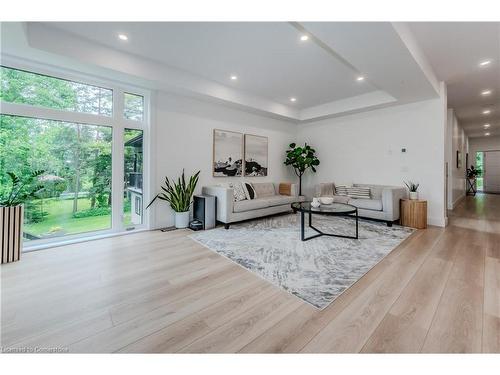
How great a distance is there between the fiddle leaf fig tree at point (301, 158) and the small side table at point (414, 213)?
243 centimetres

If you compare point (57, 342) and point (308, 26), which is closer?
point (57, 342)

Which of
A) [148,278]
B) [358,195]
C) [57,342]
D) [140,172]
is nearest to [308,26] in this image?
[148,278]

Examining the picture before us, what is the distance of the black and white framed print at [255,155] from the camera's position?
18.4ft

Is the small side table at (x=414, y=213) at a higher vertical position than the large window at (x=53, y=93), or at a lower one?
lower

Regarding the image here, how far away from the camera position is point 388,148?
5113 millimetres

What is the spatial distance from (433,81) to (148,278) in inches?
203

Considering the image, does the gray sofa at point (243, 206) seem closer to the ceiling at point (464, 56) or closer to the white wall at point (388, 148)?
the white wall at point (388, 148)

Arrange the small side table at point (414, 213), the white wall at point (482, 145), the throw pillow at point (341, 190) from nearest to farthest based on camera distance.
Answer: the small side table at point (414, 213), the throw pillow at point (341, 190), the white wall at point (482, 145)

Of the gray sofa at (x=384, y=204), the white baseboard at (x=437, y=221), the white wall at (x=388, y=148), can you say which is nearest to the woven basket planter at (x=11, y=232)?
the gray sofa at (x=384, y=204)

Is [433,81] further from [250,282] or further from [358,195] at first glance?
[250,282]

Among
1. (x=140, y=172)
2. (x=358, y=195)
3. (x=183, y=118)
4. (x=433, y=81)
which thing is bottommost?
(x=358, y=195)

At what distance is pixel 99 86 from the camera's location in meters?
3.64

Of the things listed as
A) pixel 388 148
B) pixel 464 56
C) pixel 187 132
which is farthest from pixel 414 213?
pixel 187 132

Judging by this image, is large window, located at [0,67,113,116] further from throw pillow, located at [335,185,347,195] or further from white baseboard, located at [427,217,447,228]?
white baseboard, located at [427,217,447,228]
